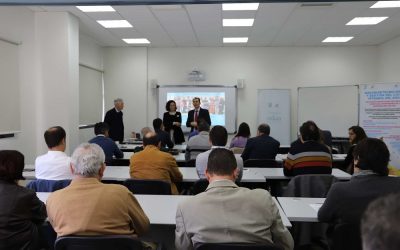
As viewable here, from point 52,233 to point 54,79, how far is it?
14.8 feet

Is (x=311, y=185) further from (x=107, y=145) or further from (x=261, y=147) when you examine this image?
(x=107, y=145)

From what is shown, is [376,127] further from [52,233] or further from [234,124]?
[52,233]

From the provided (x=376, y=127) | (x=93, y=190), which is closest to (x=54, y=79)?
(x=93, y=190)

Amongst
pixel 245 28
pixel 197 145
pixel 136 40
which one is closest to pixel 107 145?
pixel 197 145

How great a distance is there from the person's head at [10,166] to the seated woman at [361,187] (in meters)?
1.90

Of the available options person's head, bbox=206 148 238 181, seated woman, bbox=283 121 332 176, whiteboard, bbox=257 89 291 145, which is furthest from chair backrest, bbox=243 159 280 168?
whiteboard, bbox=257 89 291 145

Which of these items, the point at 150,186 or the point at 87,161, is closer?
the point at 87,161

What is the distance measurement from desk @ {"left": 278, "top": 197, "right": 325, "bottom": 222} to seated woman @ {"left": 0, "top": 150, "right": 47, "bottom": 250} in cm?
164

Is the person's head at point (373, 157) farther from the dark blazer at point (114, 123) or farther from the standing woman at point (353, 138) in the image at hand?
the dark blazer at point (114, 123)

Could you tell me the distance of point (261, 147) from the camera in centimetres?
501

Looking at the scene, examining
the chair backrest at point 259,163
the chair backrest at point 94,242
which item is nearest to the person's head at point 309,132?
the chair backrest at point 259,163

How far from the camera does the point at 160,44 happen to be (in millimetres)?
9234

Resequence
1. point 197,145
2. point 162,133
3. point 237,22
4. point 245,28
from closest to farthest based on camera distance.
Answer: point 197,145
point 162,133
point 237,22
point 245,28

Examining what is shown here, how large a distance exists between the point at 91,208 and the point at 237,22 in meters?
5.68
